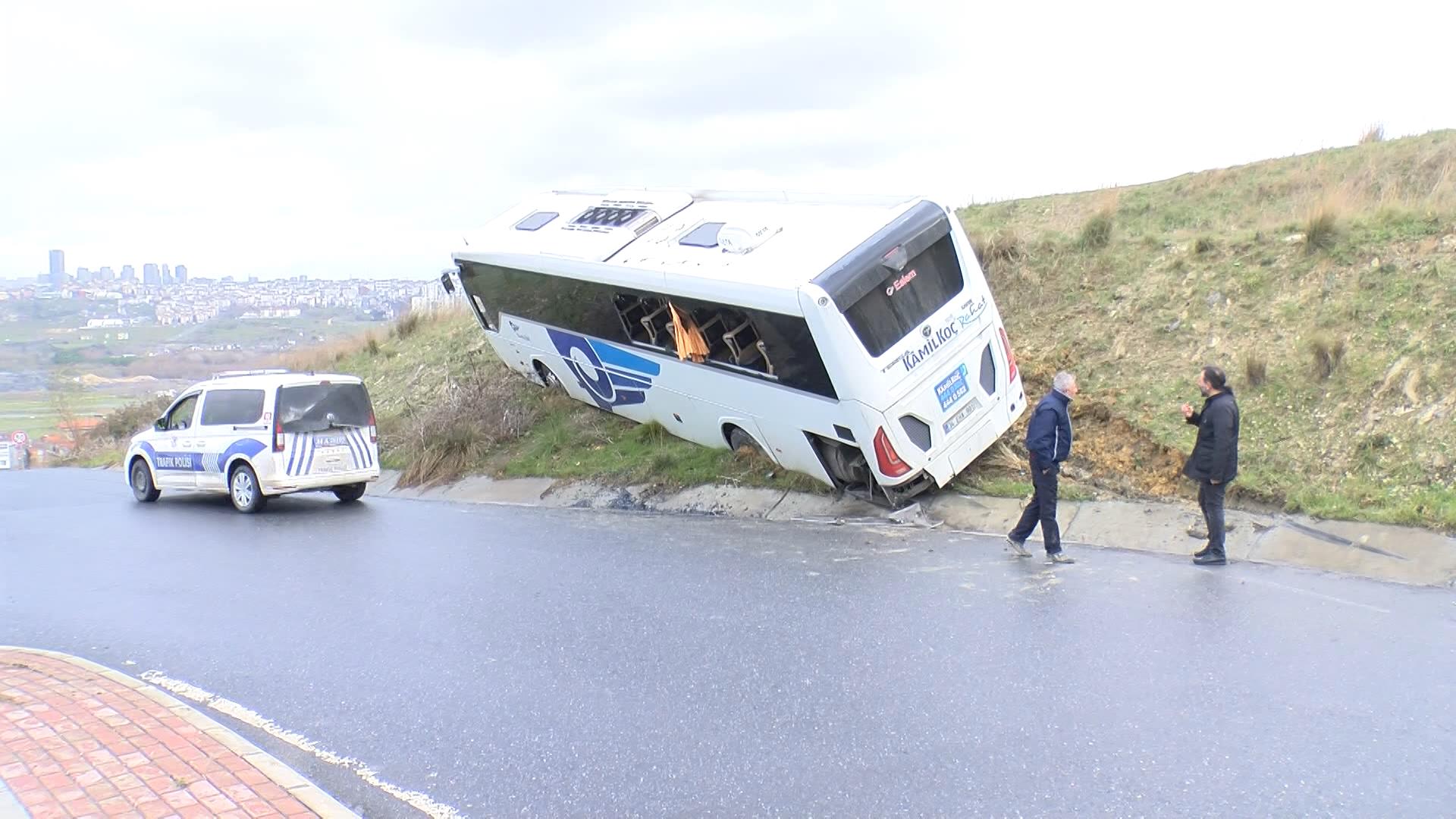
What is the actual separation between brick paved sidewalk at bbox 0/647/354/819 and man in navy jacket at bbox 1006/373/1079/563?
653 cm

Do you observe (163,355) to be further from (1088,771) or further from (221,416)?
(1088,771)

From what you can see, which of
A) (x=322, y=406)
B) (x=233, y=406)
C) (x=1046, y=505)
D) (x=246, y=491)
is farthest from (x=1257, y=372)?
(x=233, y=406)

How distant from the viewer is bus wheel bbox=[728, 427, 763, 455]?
562 inches

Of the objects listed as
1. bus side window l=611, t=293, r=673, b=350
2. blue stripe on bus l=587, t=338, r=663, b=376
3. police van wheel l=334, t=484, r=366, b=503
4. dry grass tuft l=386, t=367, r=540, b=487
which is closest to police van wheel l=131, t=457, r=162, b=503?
police van wheel l=334, t=484, r=366, b=503

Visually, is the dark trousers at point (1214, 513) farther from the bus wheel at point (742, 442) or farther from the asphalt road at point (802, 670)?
the bus wheel at point (742, 442)

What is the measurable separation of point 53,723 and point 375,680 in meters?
1.76

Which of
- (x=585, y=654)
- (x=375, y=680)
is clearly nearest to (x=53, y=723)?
(x=375, y=680)

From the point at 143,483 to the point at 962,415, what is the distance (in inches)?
512

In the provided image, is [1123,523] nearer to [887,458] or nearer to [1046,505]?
[1046,505]

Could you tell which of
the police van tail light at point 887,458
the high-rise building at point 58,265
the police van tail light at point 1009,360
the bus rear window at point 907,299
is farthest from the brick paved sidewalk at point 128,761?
the high-rise building at point 58,265

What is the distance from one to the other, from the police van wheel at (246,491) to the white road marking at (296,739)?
8.67 metres

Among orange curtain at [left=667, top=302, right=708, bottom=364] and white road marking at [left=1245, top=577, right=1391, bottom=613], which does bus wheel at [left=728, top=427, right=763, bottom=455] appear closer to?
orange curtain at [left=667, top=302, right=708, bottom=364]

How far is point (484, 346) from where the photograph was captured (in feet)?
77.0

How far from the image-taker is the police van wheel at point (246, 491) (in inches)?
630
